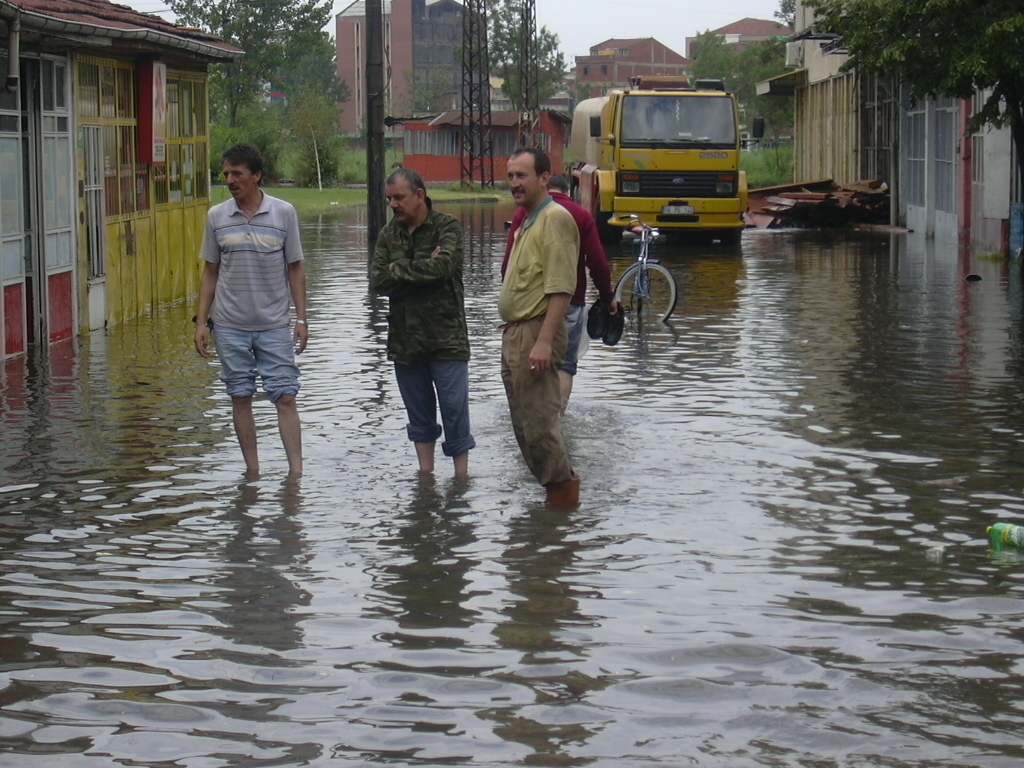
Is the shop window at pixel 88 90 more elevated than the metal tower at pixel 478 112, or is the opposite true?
the metal tower at pixel 478 112

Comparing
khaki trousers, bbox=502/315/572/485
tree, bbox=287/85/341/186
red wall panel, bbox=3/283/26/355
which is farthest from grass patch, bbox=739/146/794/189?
khaki trousers, bbox=502/315/572/485

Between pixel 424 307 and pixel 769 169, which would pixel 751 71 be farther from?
pixel 424 307

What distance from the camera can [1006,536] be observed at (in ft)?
23.2

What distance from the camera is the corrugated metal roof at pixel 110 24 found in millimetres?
13195

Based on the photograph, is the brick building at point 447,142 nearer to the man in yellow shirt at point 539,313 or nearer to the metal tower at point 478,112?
the metal tower at point 478,112

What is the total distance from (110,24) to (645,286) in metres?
5.71

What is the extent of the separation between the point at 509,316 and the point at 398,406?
3526 mm

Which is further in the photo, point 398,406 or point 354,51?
point 354,51

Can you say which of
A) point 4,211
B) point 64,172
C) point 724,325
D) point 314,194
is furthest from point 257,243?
point 314,194

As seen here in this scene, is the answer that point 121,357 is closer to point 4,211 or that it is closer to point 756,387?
point 4,211

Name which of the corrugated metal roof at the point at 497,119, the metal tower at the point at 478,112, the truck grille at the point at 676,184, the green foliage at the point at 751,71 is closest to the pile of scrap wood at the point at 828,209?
the truck grille at the point at 676,184

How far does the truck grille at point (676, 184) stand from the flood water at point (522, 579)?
54.5 feet

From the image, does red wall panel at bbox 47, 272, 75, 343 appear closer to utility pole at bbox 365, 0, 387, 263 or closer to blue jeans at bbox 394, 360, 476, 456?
blue jeans at bbox 394, 360, 476, 456

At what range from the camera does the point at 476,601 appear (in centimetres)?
633
